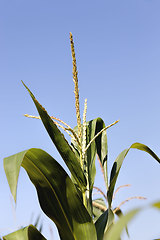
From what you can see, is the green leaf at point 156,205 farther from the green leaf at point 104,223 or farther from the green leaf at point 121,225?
the green leaf at point 104,223

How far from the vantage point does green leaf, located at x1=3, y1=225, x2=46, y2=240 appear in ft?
3.16

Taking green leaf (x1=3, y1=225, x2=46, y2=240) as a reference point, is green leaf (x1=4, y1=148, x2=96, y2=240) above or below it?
above

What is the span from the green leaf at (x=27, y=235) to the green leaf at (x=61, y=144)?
0.72 ft

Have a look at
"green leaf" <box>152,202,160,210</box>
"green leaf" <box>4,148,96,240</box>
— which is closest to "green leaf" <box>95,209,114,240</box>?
"green leaf" <box>4,148,96,240</box>

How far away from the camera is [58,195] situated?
3.07 ft

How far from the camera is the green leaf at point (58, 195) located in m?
0.92

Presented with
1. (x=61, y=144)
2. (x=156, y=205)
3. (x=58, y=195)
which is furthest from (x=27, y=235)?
(x=156, y=205)

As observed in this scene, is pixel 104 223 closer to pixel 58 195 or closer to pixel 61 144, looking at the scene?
pixel 58 195

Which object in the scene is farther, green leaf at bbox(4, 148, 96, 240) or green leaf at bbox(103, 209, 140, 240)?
green leaf at bbox(4, 148, 96, 240)

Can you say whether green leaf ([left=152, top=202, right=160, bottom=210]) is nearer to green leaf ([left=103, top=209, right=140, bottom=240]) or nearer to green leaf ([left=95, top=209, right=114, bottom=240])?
green leaf ([left=103, top=209, right=140, bottom=240])

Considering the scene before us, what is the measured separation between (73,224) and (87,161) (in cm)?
34

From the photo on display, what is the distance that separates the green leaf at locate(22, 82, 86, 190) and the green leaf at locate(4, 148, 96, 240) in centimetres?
7

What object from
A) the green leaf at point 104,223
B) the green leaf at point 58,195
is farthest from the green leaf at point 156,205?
the green leaf at point 104,223

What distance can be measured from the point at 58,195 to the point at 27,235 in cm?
18
